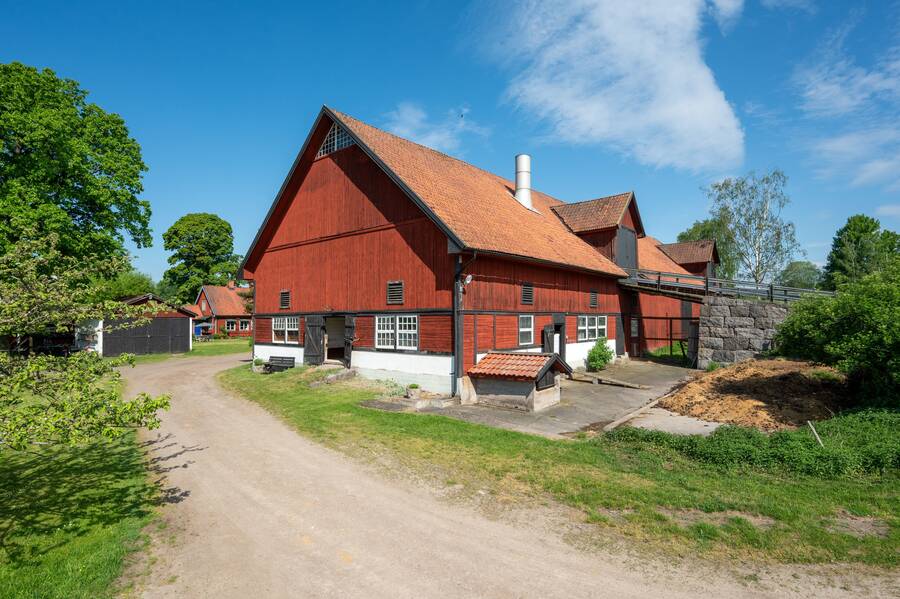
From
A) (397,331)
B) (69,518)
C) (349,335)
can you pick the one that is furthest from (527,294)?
(69,518)

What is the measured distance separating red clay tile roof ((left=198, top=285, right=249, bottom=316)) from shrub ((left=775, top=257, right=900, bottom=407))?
50.9 metres

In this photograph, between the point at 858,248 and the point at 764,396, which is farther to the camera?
the point at 858,248

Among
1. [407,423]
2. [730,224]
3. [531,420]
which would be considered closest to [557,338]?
[531,420]

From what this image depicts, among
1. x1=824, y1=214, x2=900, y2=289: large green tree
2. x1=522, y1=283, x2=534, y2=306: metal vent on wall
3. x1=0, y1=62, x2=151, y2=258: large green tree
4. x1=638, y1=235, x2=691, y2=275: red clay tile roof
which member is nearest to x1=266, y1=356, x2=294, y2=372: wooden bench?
x1=0, y1=62, x2=151, y2=258: large green tree

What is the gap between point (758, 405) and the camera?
13.0 metres

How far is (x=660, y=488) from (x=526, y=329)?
11.8 meters

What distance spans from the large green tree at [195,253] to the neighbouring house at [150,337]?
70.6 feet

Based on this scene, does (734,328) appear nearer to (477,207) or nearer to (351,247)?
(477,207)

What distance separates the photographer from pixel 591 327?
79.7ft

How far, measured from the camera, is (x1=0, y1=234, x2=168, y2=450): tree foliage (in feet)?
16.3

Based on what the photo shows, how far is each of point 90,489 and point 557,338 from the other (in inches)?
699

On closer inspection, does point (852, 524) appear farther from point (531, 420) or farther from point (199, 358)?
point (199, 358)

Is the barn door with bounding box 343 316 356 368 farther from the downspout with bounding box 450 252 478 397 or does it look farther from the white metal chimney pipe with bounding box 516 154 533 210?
the white metal chimney pipe with bounding box 516 154 533 210

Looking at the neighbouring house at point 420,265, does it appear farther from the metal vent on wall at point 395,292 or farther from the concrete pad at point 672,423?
the concrete pad at point 672,423
